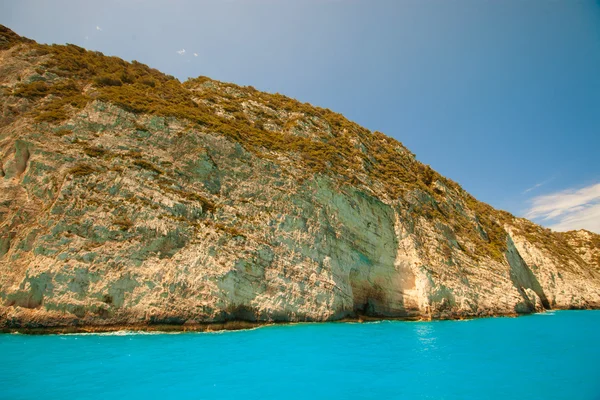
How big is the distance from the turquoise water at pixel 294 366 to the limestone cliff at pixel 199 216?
3605 millimetres

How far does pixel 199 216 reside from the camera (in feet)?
83.1

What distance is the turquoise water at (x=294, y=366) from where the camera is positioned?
9.99 meters

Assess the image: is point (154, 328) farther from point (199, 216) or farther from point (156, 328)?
point (199, 216)

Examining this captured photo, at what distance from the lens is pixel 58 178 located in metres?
23.0

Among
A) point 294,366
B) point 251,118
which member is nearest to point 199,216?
point 294,366

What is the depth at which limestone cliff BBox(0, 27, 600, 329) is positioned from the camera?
20.4 m

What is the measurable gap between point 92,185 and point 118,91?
502 inches

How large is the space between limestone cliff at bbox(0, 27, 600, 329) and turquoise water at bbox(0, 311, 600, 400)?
3605 millimetres

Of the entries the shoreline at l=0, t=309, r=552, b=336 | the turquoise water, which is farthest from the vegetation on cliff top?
the turquoise water

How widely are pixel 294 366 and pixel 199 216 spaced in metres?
15.8

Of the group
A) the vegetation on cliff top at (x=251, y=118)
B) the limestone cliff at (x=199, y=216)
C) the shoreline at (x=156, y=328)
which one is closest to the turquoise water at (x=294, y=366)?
the shoreline at (x=156, y=328)

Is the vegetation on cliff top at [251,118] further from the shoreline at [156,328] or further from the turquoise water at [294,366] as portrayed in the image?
the turquoise water at [294,366]

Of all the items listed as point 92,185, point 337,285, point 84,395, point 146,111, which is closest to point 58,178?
point 92,185

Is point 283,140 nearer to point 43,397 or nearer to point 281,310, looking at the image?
point 281,310
